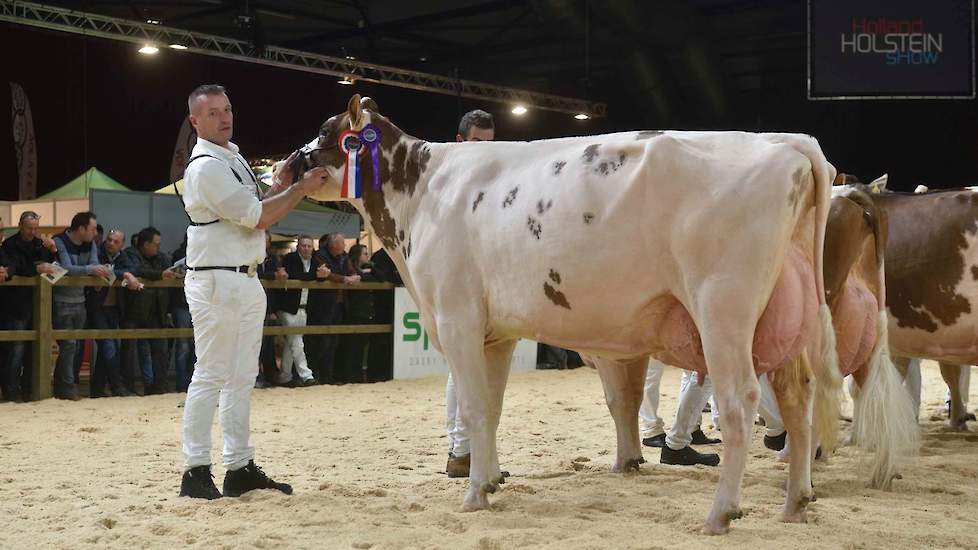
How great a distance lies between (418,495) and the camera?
199 inches

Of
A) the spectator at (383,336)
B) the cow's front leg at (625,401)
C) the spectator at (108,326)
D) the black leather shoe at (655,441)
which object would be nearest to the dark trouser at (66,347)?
the spectator at (108,326)

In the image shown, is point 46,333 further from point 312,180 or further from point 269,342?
point 312,180

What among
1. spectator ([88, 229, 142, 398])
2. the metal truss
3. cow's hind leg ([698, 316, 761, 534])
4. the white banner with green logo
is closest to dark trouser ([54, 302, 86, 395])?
spectator ([88, 229, 142, 398])

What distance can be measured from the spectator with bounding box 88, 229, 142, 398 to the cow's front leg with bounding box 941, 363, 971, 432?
24.3 feet

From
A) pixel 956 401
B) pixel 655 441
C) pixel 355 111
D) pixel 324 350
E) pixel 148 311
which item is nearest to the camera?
pixel 355 111

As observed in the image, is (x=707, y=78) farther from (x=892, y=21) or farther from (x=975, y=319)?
(x=975, y=319)

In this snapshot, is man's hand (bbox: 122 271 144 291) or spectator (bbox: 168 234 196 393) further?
spectator (bbox: 168 234 196 393)

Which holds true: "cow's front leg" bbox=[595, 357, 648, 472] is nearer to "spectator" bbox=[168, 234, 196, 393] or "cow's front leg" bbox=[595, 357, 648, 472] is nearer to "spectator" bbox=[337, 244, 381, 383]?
"spectator" bbox=[168, 234, 196, 393]

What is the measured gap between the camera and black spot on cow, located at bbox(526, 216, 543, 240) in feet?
14.7

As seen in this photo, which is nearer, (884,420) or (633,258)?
(633,258)

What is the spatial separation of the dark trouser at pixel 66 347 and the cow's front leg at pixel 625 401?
Answer: 19.7 feet

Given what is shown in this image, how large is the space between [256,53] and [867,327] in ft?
35.5

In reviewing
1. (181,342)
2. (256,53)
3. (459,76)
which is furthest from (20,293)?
(459,76)

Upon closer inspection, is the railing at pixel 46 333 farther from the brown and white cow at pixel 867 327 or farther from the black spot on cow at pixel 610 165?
the brown and white cow at pixel 867 327
